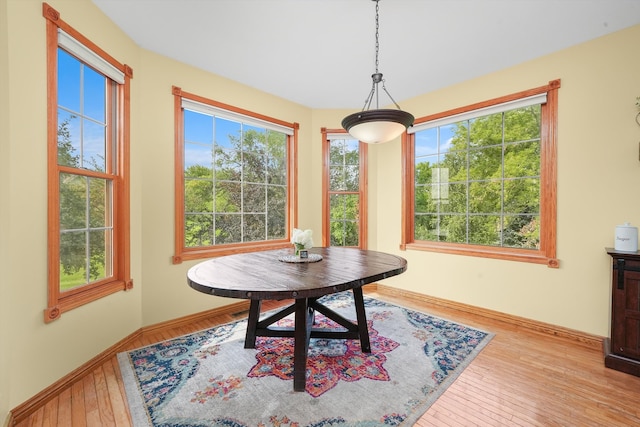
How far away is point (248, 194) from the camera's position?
3.56m

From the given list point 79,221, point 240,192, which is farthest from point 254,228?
point 79,221

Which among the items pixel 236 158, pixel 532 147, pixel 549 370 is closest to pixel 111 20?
pixel 236 158

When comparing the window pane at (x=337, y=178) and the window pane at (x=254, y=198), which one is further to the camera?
the window pane at (x=337, y=178)

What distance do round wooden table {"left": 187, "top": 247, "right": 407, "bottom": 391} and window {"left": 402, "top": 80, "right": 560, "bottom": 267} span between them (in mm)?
1546

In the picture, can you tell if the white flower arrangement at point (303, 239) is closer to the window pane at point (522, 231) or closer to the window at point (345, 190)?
the window at point (345, 190)

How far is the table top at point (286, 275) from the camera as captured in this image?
1481 millimetres

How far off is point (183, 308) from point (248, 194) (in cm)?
151

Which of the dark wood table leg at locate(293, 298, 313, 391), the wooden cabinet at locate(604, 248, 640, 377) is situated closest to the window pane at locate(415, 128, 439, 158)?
the wooden cabinet at locate(604, 248, 640, 377)

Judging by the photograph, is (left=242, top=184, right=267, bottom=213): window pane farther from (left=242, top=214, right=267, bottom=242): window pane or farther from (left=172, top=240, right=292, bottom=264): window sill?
(left=172, top=240, right=292, bottom=264): window sill

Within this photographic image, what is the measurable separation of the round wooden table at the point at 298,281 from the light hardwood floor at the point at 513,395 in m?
0.81

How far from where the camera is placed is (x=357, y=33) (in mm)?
2400

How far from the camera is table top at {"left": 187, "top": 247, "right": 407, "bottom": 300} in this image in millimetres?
1481

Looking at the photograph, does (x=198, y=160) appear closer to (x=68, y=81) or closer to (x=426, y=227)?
(x=68, y=81)

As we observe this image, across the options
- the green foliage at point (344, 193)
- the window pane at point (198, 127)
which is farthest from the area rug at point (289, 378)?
the window pane at point (198, 127)
